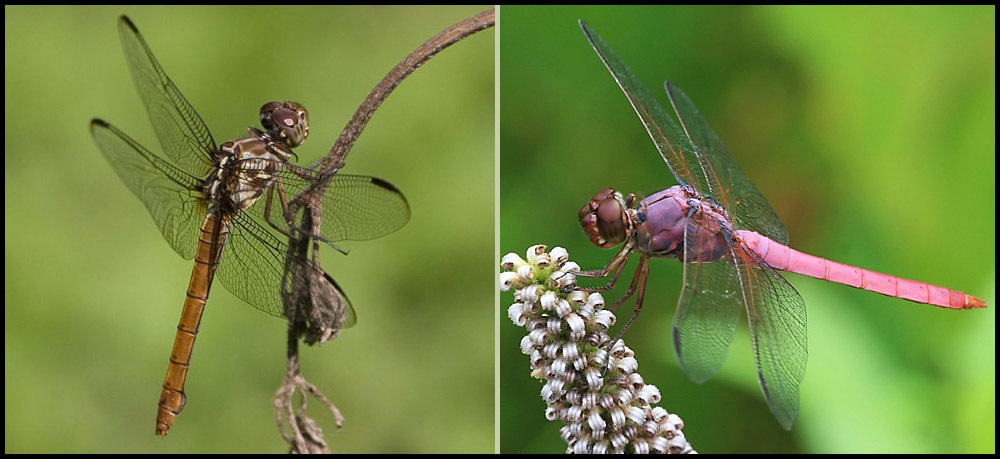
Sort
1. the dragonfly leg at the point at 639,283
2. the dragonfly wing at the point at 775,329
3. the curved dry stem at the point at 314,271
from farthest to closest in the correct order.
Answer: the dragonfly leg at the point at 639,283 → the dragonfly wing at the point at 775,329 → the curved dry stem at the point at 314,271

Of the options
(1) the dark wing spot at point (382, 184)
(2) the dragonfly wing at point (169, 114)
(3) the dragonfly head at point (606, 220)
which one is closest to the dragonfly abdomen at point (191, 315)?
(2) the dragonfly wing at point (169, 114)

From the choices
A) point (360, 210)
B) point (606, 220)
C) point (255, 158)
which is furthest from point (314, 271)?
point (606, 220)

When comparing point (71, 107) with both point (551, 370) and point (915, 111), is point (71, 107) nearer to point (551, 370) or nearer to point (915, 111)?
point (551, 370)

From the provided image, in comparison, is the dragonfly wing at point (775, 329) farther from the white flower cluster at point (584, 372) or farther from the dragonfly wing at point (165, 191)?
the dragonfly wing at point (165, 191)

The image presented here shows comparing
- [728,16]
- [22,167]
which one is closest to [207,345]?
[22,167]

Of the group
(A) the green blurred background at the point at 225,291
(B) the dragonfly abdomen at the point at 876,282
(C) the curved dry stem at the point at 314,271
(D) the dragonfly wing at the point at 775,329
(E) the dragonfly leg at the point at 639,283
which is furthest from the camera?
(A) the green blurred background at the point at 225,291

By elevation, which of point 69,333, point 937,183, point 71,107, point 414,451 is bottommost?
point 414,451

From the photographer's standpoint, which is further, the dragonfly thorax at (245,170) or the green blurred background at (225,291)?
the green blurred background at (225,291)
